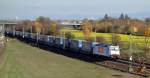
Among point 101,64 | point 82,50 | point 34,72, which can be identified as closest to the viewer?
point 34,72

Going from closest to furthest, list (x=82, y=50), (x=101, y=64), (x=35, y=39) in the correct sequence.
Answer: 1. (x=101, y=64)
2. (x=82, y=50)
3. (x=35, y=39)

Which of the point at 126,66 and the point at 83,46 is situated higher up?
the point at 83,46

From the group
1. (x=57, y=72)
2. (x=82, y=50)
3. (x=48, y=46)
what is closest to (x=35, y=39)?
(x=48, y=46)

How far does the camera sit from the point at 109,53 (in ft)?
161

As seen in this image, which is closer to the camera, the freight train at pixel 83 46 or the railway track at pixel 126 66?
the railway track at pixel 126 66

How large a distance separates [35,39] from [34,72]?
60.1 meters

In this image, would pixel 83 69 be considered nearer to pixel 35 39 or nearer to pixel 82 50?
pixel 82 50

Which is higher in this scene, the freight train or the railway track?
the freight train

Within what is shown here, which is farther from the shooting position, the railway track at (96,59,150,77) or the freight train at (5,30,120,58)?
the freight train at (5,30,120,58)

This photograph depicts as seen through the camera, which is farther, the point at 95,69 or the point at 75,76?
the point at 95,69

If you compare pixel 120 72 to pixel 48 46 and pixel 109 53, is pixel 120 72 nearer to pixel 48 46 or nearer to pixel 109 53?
pixel 109 53

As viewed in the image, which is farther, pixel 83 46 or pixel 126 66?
pixel 83 46

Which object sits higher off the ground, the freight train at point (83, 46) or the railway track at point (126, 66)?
the freight train at point (83, 46)

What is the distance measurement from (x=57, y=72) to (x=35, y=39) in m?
60.3
